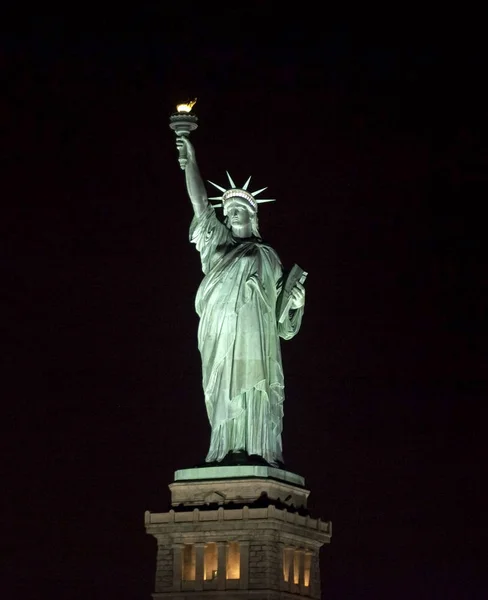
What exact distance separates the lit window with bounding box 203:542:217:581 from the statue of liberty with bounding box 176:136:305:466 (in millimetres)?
1880

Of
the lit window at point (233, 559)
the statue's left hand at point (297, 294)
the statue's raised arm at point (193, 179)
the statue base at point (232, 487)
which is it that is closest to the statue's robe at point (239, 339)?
the statue's raised arm at point (193, 179)

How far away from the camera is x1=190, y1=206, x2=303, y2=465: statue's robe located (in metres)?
35.9

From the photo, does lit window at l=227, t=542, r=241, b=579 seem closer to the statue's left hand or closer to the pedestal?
the pedestal

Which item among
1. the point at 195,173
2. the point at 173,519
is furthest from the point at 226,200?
the point at 173,519

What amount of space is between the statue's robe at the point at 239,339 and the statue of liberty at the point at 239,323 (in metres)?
0.02

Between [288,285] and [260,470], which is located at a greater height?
[288,285]

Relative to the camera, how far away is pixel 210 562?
34.9 metres

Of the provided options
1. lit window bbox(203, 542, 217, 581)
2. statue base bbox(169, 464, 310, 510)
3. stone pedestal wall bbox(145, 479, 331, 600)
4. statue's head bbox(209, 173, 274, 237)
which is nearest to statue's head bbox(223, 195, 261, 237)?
statue's head bbox(209, 173, 274, 237)

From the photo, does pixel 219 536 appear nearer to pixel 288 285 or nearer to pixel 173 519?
pixel 173 519

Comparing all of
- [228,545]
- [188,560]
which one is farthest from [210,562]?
[228,545]

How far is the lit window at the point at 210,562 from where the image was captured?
34750mm

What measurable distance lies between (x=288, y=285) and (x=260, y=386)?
2601mm

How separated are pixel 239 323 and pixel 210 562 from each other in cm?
507

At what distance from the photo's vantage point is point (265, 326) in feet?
121
